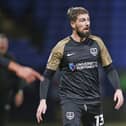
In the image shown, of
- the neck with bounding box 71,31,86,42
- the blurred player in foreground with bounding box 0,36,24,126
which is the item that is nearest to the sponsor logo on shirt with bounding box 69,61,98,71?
the neck with bounding box 71,31,86,42

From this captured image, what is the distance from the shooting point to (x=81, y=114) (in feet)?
23.9

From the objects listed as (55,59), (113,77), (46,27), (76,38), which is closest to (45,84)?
(55,59)

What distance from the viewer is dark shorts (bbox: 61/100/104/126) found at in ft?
23.7

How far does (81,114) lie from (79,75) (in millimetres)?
412

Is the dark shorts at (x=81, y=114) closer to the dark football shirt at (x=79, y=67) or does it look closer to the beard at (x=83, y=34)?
the dark football shirt at (x=79, y=67)

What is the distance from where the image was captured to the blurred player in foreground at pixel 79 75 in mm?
7277

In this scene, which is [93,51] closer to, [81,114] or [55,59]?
[55,59]

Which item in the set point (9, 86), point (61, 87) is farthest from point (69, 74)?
point (9, 86)

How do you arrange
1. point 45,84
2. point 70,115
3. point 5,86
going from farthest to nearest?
point 5,86
point 45,84
point 70,115

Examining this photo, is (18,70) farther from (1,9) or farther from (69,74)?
(1,9)

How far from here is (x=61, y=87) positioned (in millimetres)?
7391

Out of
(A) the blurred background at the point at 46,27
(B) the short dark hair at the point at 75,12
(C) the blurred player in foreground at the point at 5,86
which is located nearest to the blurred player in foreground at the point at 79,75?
(B) the short dark hair at the point at 75,12

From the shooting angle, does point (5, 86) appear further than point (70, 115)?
Yes

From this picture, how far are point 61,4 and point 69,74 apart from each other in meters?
6.34
